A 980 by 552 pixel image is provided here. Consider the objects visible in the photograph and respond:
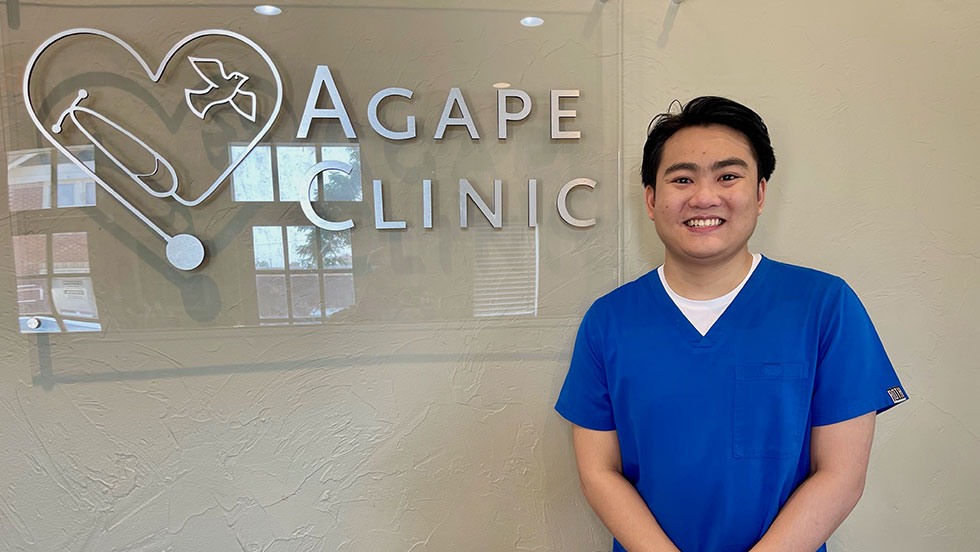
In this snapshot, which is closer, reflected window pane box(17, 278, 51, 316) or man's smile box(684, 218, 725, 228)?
man's smile box(684, 218, 725, 228)

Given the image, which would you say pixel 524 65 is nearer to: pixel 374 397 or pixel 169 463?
pixel 374 397

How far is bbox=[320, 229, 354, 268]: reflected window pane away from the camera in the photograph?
3.47 feet

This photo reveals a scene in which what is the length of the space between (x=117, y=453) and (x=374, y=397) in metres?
0.55

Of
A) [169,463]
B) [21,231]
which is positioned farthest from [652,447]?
[21,231]

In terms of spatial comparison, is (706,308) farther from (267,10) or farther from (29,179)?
(29,179)

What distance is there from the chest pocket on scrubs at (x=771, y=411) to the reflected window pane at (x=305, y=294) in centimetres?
84

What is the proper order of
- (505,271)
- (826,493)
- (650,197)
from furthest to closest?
(505,271), (650,197), (826,493)

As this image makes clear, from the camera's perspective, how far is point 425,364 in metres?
1.10

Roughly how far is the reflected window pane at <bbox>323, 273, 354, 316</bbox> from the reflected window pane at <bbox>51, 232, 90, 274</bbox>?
1.59ft

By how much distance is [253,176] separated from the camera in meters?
1.04

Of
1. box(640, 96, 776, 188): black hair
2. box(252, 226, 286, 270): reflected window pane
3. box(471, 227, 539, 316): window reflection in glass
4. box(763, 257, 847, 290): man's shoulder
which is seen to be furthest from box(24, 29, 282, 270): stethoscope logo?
box(763, 257, 847, 290): man's shoulder

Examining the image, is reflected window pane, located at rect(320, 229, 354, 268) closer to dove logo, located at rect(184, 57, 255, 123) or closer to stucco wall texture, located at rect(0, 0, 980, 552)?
stucco wall texture, located at rect(0, 0, 980, 552)

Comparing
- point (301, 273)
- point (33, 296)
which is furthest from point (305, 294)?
point (33, 296)

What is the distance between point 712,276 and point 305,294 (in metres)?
0.81
